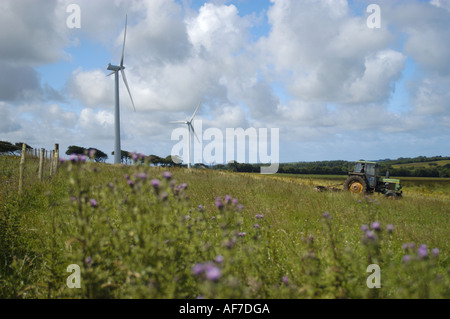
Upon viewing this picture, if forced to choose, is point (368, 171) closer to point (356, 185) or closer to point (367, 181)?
point (367, 181)

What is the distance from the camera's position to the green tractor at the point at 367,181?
1619cm

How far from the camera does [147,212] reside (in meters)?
2.79

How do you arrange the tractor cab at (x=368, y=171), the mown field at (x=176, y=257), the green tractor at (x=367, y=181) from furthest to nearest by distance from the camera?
the tractor cab at (x=368, y=171) → the green tractor at (x=367, y=181) → the mown field at (x=176, y=257)

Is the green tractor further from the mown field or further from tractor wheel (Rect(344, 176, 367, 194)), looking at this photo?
the mown field

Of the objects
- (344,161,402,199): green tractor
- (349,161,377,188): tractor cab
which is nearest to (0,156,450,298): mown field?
(344,161,402,199): green tractor

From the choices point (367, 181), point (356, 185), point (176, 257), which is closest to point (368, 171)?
point (367, 181)

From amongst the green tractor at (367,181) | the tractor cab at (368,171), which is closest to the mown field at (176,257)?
→ the green tractor at (367,181)

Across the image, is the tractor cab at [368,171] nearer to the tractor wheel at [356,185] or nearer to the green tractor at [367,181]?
the green tractor at [367,181]

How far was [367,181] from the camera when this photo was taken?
16.5m

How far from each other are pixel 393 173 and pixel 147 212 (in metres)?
62.5

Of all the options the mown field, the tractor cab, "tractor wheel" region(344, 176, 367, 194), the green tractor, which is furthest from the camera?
the tractor cab

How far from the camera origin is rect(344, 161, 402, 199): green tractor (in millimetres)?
16188

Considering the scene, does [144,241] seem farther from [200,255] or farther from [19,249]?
[19,249]

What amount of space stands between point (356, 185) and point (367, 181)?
866 mm
